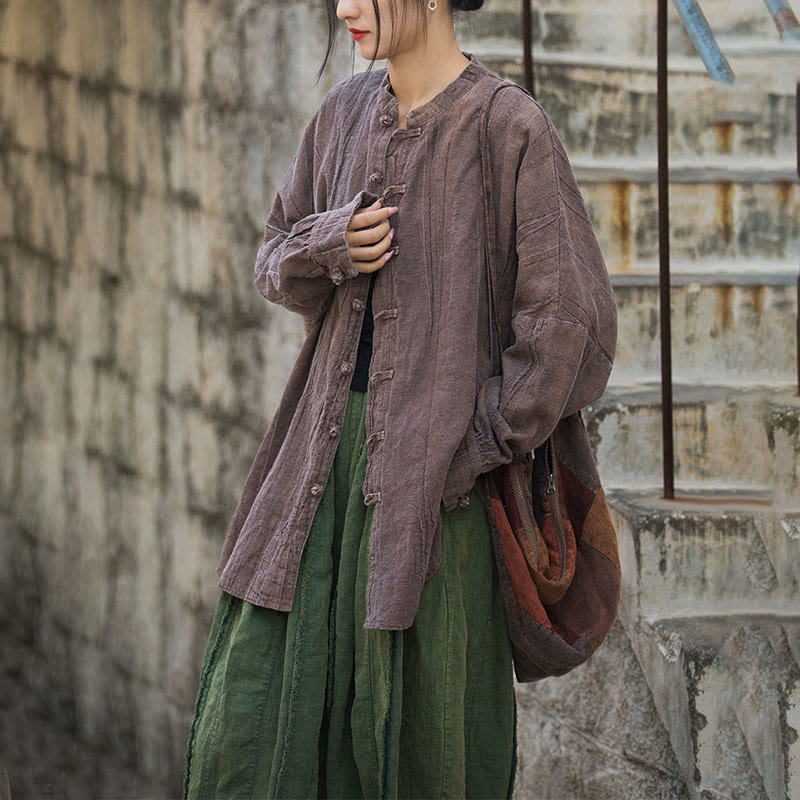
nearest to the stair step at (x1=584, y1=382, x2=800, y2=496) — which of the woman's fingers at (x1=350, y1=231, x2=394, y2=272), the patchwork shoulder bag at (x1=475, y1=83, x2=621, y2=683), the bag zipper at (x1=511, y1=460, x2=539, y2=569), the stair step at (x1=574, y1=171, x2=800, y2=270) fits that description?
the stair step at (x1=574, y1=171, x2=800, y2=270)

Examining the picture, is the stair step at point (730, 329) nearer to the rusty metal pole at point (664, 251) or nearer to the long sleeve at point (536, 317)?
the rusty metal pole at point (664, 251)

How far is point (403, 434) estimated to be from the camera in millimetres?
2184

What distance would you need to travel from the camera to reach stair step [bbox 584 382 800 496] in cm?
352

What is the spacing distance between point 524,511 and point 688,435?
1438 millimetres

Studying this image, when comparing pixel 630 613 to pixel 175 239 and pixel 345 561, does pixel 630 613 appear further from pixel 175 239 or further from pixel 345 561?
pixel 175 239

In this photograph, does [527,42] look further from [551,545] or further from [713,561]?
[551,545]

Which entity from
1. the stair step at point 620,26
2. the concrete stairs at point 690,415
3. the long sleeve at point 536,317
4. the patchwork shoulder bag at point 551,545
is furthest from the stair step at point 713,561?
the stair step at point 620,26

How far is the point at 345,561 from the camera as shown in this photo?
224 centimetres

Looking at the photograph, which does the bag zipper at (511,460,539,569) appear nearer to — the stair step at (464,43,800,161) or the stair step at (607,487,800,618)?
the stair step at (607,487,800,618)

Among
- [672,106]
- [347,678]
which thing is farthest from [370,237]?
[672,106]

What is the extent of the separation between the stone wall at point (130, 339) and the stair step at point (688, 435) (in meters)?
0.87

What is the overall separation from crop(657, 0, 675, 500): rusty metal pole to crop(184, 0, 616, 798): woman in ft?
2.75

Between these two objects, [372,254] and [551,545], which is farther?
[551,545]

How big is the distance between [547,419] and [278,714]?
0.65 metres
